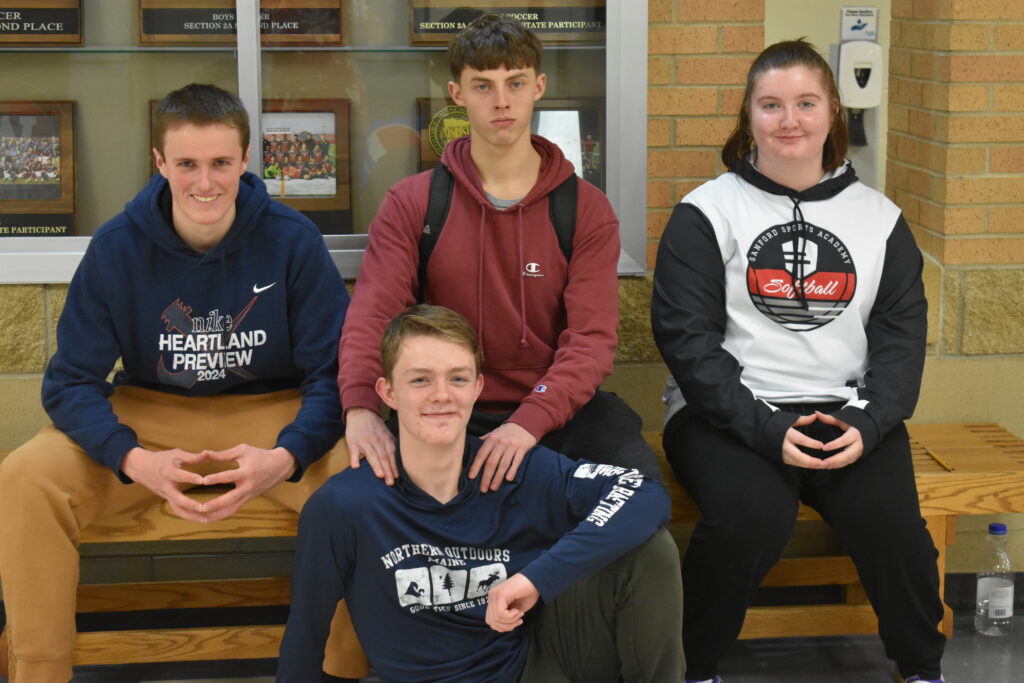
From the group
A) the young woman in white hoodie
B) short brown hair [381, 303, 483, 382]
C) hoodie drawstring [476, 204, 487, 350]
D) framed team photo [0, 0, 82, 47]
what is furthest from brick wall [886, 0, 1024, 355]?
framed team photo [0, 0, 82, 47]

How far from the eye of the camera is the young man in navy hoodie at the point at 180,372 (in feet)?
8.64

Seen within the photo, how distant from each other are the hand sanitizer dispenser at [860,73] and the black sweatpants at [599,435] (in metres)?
1.30

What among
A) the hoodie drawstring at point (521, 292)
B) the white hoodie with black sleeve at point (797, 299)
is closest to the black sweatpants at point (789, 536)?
the white hoodie with black sleeve at point (797, 299)

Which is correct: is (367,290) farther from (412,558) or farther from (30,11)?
(30,11)

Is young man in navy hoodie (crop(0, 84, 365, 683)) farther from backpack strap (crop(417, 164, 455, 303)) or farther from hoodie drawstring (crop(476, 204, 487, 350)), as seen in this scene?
hoodie drawstring (crop(476, 204, 487, 350))

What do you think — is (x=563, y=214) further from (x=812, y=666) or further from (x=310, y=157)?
(x=812, y=666)

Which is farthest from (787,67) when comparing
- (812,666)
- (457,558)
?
(812,666)

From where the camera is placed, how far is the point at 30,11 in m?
3.33

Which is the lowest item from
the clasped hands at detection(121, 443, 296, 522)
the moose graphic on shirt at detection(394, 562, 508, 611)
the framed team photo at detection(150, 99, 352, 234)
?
the moose graphic on shirt at detection(394, 562, 508, 611)

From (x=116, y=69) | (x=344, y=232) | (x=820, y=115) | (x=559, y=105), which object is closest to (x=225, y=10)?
(x=116, y=69)

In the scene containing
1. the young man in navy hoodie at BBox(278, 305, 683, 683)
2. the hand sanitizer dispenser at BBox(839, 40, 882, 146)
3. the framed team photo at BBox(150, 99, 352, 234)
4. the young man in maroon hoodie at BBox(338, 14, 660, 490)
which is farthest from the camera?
the hand sanitizer dispenser at BBox(839, 40, 882, 146)

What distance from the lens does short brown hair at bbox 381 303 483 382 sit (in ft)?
8.19

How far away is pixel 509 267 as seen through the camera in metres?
2.93

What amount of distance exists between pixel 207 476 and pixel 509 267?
796 millimetres
